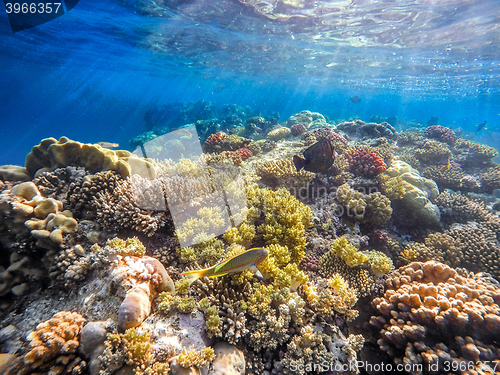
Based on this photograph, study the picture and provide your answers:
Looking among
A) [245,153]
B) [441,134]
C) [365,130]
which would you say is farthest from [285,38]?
[245,153]

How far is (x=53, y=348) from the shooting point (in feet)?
7.92

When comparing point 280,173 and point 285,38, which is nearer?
point 280,173

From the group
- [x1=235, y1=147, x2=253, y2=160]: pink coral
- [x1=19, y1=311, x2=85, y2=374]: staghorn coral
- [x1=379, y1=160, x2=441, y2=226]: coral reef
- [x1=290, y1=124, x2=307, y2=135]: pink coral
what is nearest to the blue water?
[x1=290, y1=124, x2=307, y2=135]: pink coral

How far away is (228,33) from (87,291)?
83.4 feet

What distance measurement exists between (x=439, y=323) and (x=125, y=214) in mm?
5888

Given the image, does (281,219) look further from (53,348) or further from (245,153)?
(245,153)

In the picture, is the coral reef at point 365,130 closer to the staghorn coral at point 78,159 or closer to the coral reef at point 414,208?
the coral reef at point 414,208

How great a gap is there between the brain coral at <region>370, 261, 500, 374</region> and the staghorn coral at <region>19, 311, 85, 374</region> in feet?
15.3

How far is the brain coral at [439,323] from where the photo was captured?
2.95 metres

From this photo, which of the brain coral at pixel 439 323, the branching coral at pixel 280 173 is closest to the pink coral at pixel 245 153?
the branching coral at pixel 280 173

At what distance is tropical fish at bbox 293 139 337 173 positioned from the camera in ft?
18.5

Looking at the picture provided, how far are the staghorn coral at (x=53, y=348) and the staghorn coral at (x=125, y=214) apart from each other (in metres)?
1.73

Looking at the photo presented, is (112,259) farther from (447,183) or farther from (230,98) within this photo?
(230,98)

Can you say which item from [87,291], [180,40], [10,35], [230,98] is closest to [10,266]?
[87,291]
